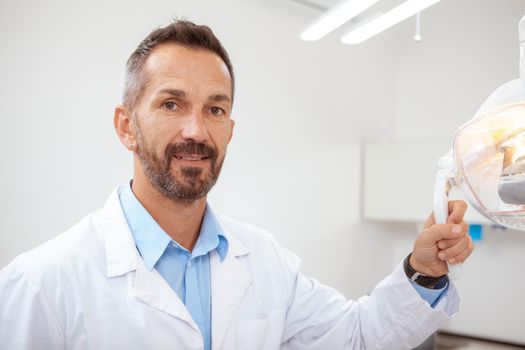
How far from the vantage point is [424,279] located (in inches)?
44.6

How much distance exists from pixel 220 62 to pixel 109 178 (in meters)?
0.93

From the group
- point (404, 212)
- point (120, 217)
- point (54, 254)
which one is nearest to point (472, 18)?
point (404, 212)

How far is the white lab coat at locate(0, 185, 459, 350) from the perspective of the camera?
0.99 m

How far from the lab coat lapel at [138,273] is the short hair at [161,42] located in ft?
1.17

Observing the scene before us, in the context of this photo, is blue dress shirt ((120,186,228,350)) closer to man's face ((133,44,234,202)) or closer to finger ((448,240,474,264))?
man's face ((133,44,234,202))

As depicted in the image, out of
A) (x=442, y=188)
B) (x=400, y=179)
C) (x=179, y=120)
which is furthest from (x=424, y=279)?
(x=400, y=179)

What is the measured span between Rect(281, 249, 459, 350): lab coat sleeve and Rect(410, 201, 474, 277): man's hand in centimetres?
8

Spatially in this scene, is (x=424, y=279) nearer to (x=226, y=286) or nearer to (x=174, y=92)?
(x=226, y=286)

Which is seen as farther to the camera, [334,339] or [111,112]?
[111,112]

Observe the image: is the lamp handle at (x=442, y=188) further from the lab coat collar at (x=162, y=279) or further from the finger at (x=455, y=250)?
the lab coat collar at (x=162, y=279)

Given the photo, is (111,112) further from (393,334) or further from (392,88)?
(392,88)

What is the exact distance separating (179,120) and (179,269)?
390 mm

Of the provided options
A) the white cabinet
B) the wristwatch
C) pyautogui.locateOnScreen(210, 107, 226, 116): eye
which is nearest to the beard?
pyautogui.locateOnScreen(210, 107, 226, 116): eye

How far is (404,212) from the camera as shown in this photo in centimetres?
296
